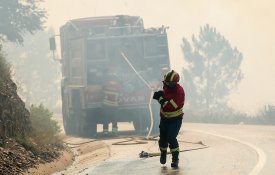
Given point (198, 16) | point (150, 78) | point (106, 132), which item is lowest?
point (106, 132)

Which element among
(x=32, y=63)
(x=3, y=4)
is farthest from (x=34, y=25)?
(x=32, y=63)

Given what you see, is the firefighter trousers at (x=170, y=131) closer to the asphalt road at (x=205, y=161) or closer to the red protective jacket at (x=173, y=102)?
the red protective jacket at (x=173, y=102)

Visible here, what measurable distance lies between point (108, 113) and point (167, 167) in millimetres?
10489

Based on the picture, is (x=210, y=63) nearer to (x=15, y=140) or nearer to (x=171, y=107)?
(x=15, y=140)

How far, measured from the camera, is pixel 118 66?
20.7m

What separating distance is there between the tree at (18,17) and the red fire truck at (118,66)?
12.8m

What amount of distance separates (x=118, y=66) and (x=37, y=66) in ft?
187

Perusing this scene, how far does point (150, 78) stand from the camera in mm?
20891

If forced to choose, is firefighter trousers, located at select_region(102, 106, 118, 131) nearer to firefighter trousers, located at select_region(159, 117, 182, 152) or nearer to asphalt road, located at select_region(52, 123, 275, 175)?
asphalt road, located at select_region(52, 123, 275, 175)

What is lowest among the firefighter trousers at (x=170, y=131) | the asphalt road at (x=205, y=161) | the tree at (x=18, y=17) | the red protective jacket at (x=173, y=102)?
the asphalt road at (x=205, y=161)

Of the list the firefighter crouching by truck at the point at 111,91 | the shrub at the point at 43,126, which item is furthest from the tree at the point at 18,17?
the shrub at the point at 43,126

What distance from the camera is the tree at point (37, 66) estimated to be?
75125 millimetres

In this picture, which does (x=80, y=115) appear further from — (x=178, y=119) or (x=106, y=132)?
(x=178, y=119)

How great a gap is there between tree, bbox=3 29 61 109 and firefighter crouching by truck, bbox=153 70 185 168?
64.8m
